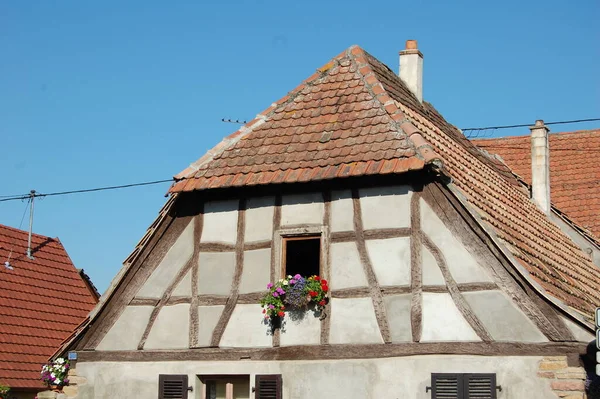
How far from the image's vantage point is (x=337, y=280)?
49.0ft

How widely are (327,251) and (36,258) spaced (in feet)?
35.0

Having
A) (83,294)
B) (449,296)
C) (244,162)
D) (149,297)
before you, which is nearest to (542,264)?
(449,296)

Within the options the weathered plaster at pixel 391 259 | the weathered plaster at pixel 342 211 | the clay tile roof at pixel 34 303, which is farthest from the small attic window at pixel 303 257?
the clay tile roof at pixel 34 303

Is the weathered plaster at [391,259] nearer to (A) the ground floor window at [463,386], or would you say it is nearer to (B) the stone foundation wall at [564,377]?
(A) the ground floor window at [463,386]

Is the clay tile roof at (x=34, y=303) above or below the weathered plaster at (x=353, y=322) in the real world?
above

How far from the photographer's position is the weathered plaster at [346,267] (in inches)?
584

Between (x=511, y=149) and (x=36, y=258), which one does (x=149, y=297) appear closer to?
(x=36, y=258)

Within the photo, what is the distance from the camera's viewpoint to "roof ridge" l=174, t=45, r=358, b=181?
16250 mm

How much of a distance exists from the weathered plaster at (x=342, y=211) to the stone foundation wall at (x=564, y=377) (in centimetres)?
328

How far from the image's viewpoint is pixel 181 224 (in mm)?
16172

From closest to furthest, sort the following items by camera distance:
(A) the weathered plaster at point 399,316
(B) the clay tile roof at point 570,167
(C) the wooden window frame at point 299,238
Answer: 1. (A) the weathered plaster at point 399,316
2. (C) the wooden window frame at point 299,238
3. (B) the clay tile roof at point 570,167

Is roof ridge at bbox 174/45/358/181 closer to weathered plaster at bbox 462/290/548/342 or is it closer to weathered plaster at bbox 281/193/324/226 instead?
weathered plaster at bbox 281/193/324/226

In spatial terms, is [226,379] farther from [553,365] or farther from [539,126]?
[539,126]

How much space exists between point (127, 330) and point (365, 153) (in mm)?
4325
